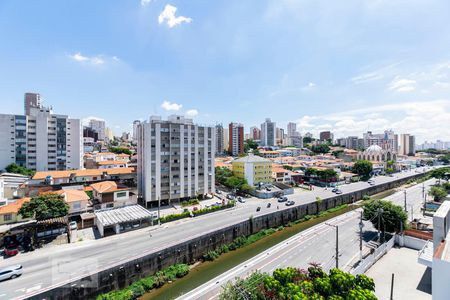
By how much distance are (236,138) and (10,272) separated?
101239mm

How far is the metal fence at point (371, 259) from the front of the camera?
1685 cm

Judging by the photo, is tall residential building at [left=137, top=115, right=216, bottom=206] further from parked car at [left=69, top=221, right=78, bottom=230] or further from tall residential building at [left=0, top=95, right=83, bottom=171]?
tall residential building at [left=0, top=95, right=83, bottom=171]

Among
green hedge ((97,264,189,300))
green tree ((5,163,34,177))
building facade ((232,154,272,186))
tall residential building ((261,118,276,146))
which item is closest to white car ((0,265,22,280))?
green hedge ((97,264,189,300))

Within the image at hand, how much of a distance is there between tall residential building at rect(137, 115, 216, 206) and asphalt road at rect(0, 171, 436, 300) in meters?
8.82

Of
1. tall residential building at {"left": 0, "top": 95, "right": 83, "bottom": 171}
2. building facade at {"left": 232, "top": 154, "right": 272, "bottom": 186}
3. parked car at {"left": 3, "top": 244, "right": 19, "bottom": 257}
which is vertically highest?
tall residential building at {"left": 0, "top": 95, "right": 83, "bottom": 171}

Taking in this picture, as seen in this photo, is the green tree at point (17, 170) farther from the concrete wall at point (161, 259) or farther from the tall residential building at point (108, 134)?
the tall residential building at point (108, 134)

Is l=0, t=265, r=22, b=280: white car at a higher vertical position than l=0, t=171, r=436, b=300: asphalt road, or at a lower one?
higher

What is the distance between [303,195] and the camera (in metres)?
45.8

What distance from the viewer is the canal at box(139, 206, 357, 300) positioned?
18.1m

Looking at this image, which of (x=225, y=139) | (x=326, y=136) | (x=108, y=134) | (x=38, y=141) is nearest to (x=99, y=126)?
(x=108, y=134)

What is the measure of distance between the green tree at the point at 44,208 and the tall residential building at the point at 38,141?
39926mm

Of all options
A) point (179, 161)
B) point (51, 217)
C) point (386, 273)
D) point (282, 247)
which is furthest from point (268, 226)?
point (51, 217)

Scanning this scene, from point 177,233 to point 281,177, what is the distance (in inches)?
1421

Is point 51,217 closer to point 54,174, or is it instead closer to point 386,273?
point 54,174
